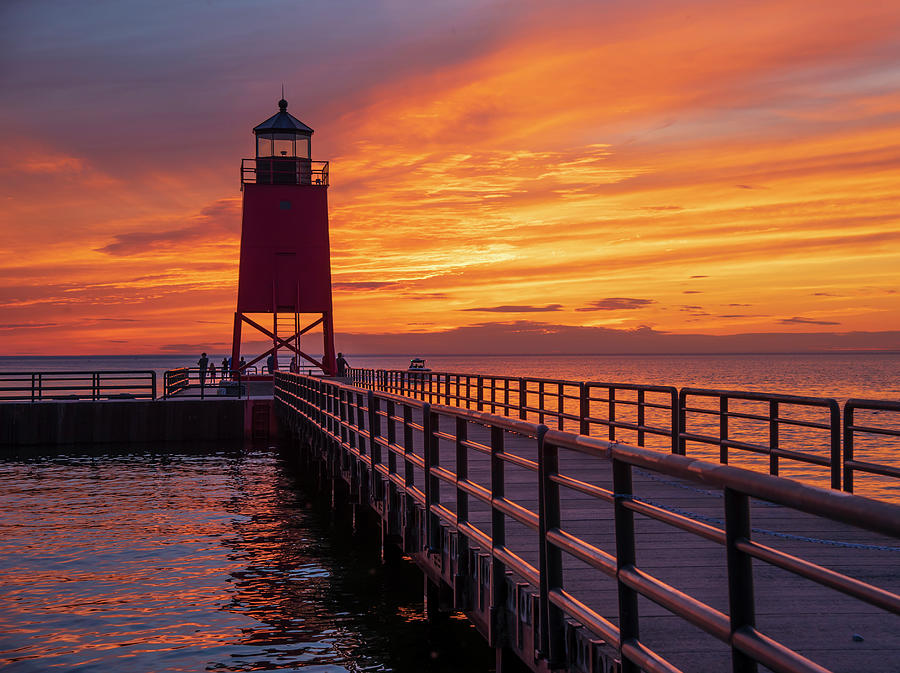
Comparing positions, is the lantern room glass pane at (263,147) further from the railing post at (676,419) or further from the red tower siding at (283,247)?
the railing post at (676,419)

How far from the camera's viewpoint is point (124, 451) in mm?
31672

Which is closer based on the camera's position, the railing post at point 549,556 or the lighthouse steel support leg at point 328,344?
the railing post at point 549,556

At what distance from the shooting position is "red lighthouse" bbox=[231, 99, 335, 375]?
40219 millimetres

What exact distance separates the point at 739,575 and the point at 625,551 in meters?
1.12

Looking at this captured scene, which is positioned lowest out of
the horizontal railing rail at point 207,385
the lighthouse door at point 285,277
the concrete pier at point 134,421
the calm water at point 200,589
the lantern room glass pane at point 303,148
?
the calm water at point 200,589

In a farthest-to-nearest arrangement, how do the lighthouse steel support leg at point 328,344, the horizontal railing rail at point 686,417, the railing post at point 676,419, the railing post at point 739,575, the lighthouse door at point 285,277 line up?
1. the lighthouse steel support leg at point 328,344
2. the lighthouse door at point 285,277
3. the railing post at point 676,419
4. the horizontal railing rail at point 686,417
5. the railing post at point 739,575

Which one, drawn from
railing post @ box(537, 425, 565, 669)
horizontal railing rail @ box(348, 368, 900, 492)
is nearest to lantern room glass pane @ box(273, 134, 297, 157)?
horizontal railing rail @ box(348, 368, 900, 492)

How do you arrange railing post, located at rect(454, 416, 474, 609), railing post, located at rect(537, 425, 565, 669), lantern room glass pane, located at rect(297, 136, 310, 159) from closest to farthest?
railing post, located at rect(537, 425, 565, 669) → railing post, located at rect(454, 416, 474, 609) → lantern room glass pane, located at rect(297, 136, 310, 159)

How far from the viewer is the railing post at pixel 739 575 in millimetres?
2990

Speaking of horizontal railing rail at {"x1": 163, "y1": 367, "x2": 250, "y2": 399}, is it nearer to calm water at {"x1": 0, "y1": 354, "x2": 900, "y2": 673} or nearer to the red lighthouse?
the red lighthouse

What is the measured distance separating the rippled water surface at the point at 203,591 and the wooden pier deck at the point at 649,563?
41.6 inches

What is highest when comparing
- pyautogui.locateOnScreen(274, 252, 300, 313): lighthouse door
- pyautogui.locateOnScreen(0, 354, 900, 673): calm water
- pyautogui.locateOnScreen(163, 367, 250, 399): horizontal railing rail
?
pyautogui.locateOnScreen(274, 252, 300, 313): lighthouse door

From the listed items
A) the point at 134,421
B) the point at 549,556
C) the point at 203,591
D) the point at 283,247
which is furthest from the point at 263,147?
the point at 549,556

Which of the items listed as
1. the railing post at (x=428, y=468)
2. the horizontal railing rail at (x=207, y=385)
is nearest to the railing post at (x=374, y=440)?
the railing post at (x=428, y=468)
